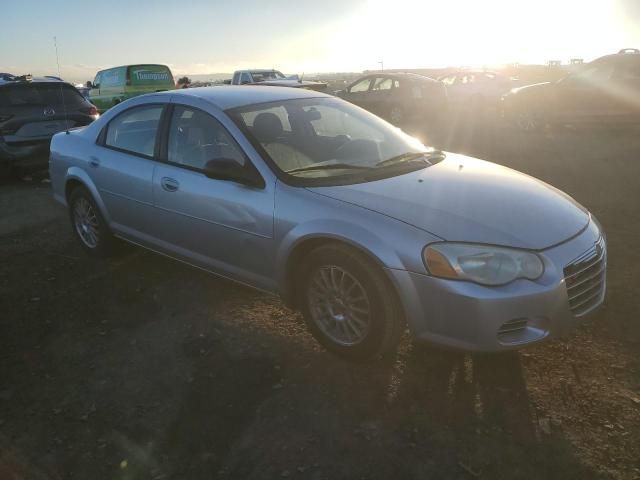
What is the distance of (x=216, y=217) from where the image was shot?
373 centimetres

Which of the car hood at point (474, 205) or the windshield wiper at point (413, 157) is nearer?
the car hood at point (474, 205)

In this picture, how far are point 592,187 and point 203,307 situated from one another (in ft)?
18.9

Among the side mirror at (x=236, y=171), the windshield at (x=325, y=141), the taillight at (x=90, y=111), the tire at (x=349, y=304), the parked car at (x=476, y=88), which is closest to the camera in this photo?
the tire at (x=349, y=304)

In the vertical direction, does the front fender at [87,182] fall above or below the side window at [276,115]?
below

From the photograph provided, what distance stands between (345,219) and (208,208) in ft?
3.76

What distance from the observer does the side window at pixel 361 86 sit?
1667 cm

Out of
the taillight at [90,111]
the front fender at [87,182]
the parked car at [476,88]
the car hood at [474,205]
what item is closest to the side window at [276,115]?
the car hood at [474,205]

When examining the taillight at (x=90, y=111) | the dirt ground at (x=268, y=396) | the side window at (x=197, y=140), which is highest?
the side window at (x=197, y=140)

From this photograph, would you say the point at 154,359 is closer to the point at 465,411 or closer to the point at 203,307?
the point at 203,307

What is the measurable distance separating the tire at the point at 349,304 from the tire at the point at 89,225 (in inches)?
93.1

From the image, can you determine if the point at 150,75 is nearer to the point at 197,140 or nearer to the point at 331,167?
the point at 197,140

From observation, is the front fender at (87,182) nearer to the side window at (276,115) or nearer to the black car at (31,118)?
the side window at (276,115)

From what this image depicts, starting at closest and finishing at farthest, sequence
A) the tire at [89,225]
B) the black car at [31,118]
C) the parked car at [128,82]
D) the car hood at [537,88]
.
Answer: the tire at [89,225], the black car at [31,118], the car hood at [537,88], the parked car at [128,82]

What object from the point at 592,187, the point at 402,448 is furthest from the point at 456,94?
the point at 402,448
